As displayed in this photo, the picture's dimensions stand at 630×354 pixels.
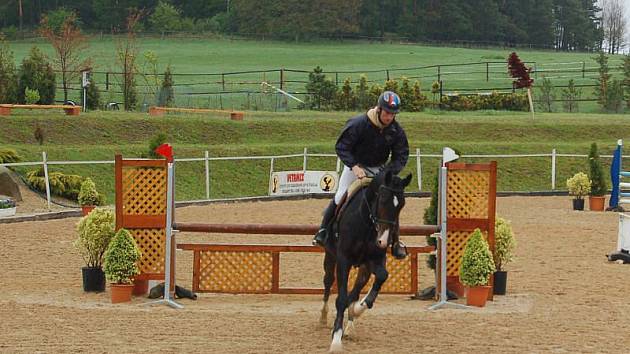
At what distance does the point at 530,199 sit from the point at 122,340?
67.9 feet

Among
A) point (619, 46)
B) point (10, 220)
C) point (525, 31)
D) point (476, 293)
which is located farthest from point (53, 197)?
point (619, 46)

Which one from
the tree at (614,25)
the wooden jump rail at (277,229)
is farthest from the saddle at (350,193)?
the tree at (614,25)

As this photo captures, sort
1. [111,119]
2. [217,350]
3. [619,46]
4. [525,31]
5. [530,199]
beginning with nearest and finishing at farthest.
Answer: [217,350], [530,199], [111,119], [525,31], [619,46]

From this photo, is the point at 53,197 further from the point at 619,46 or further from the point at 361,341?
the point at 619,46

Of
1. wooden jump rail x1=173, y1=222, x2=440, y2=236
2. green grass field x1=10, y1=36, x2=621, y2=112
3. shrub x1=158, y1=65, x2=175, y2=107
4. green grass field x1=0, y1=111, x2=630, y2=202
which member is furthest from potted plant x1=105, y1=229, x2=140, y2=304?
green grass field x1=10, y1=36, x2=621, y2=112

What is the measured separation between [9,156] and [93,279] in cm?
1503

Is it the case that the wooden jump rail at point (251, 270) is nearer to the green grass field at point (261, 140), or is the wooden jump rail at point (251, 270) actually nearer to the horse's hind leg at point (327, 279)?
the horse's hind leg at point (327, 279)

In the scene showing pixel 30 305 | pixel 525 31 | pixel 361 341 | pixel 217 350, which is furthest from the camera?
pixel 525 31

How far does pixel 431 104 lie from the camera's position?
49.2 m

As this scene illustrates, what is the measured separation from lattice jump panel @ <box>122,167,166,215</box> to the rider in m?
2.42

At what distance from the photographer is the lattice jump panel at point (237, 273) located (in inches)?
476

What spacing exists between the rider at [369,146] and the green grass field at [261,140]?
16.6 meters

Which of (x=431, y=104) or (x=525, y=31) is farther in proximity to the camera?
(x=525, y=31)

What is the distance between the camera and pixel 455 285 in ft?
39.4
